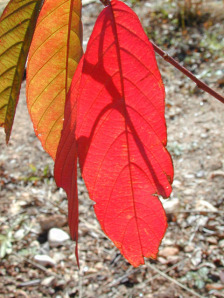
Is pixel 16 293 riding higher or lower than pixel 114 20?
lower

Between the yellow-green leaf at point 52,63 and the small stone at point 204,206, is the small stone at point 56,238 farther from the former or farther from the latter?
the yellow-green leaf at point 52,63

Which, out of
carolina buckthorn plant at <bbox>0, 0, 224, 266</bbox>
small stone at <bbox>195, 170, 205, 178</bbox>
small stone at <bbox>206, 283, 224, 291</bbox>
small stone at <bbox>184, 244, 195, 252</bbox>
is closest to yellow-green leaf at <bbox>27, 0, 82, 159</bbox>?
carolina buckthorn plant at <bbox>0, 0, 224, 266</bbox>

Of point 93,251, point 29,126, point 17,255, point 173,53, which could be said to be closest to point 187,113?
point 173,53

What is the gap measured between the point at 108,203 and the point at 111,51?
0.25 m

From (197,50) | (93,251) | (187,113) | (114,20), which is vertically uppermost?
(114,20)

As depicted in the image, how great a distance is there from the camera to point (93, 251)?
2.15m

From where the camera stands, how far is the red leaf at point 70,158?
658mm

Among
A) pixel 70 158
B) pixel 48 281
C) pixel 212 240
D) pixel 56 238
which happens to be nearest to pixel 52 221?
pixel 56 238

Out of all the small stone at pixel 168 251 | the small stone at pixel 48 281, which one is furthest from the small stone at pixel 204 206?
the small stone at pixel 48 281

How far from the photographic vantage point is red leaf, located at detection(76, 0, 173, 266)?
1.96 ft

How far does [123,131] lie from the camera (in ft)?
2.05

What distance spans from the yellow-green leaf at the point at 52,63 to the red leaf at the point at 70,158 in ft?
0.24

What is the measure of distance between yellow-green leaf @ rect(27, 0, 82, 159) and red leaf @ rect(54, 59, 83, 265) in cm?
7

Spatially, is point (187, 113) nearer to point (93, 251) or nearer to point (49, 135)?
point (93, 251)
